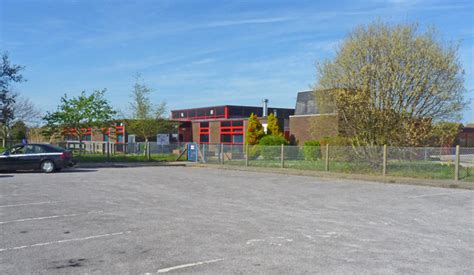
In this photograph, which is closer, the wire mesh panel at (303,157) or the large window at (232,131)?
the wire mesh panel at (303,157)

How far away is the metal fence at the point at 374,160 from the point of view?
20.4 meters

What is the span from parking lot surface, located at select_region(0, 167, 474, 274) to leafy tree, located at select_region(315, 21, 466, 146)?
8080 mm

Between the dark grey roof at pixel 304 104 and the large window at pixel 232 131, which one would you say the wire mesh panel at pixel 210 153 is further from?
the large window at pixel 232 131

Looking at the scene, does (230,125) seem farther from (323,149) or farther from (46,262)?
(46,262)

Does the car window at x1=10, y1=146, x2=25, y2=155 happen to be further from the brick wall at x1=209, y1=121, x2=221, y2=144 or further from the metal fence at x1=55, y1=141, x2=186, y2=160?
the brick wall at x1=209, y1=121, x2=221, y2=144

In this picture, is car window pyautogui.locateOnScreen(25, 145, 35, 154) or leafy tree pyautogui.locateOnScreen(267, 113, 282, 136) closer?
car window pyautogui.locateOnScreen(25, 145, 35, 154)

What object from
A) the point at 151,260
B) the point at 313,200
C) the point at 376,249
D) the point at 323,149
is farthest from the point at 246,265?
the point at 323,149

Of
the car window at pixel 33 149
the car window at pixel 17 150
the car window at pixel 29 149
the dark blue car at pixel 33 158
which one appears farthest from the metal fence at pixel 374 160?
the car window at pixel 17 150

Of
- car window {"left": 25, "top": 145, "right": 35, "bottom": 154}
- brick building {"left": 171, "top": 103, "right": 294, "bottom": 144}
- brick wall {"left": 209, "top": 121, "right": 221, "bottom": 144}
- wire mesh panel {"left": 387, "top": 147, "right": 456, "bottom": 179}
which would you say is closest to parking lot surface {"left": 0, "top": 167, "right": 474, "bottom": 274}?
wire mesh panel {"left": 387, "top": 147, "right": 456, "bottom": 179}

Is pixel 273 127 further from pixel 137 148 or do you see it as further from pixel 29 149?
pixel 29 149

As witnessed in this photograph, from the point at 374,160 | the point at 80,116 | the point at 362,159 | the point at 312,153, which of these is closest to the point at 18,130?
the point at 80,116

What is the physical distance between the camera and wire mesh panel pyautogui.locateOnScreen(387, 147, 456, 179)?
20.3 metres

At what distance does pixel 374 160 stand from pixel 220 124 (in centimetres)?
3186

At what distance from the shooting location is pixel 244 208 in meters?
11.6
